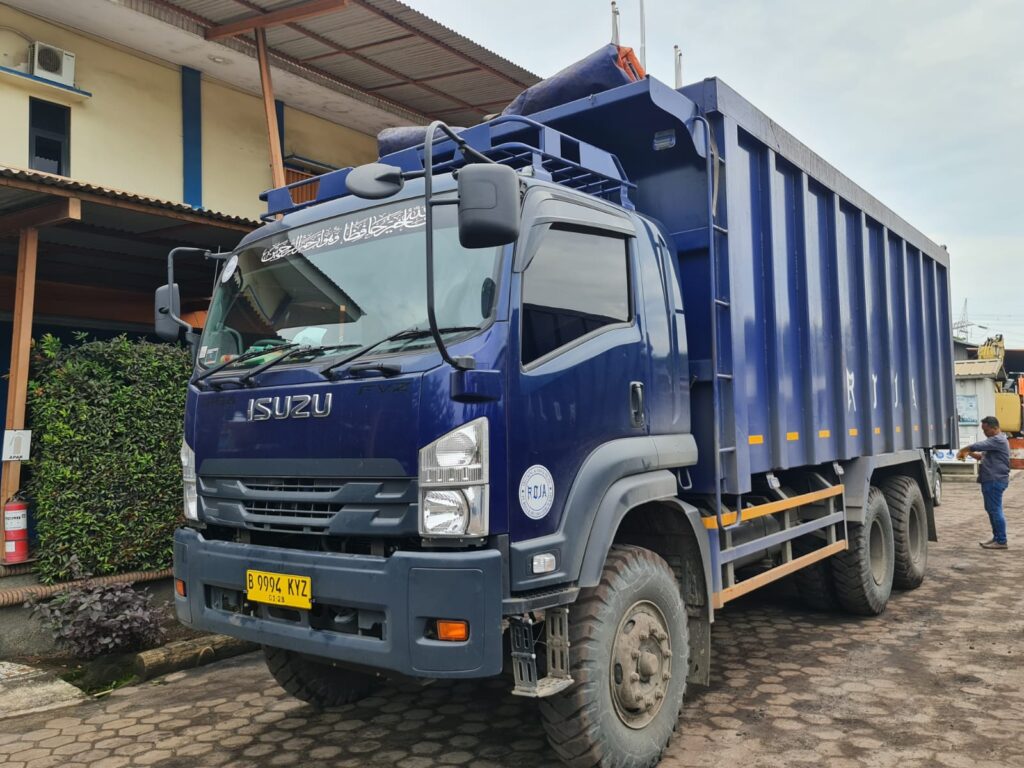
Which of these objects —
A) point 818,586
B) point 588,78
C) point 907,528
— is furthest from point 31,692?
point 907,528

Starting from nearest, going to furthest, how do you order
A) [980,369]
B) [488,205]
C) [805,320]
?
[488,205] → [805,320] → [980,369]

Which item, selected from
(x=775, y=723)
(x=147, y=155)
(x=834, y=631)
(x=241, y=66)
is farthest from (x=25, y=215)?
(x=834, y=631)

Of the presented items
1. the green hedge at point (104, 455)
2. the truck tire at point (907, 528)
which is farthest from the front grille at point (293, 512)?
the truck tire at point (907, 528)

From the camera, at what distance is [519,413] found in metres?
3.17

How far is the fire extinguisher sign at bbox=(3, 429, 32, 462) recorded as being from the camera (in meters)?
5.96

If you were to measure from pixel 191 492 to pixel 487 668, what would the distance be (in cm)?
181

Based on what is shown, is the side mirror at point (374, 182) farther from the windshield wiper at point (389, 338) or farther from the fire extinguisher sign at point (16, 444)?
the fire extinguisher sign at point (16, 444)

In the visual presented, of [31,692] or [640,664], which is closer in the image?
[640,664]

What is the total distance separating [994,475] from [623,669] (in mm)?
Answer: 8183

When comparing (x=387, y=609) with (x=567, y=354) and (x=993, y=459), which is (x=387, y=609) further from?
(x=993, y=459)

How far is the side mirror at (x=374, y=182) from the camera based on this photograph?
319cm

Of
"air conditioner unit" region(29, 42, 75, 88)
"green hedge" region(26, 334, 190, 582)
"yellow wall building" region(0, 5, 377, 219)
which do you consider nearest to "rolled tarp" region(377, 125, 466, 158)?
"green hedge" region(26, 334, 190, 582)

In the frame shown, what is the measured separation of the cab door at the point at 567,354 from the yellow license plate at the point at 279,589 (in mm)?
898

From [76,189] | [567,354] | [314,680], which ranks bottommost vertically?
[314,680]
